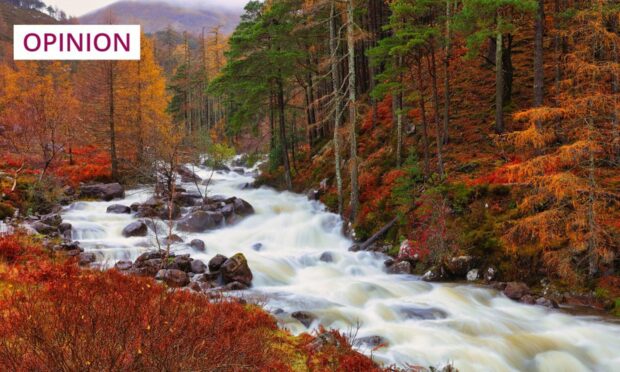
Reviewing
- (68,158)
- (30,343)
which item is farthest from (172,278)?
(68,158)

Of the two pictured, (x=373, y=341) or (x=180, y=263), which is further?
(x=180, y=263)

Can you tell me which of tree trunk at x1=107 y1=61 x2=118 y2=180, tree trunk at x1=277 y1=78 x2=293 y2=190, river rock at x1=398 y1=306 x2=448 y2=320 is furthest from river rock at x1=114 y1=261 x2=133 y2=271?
tree trunk at x1=107 y1=61 x2=118 y2=180

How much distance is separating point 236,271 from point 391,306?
Result: 187 inches

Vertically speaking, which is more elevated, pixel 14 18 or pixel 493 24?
pixel 14 18

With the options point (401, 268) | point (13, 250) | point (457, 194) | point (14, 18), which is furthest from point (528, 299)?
point (14, 18)

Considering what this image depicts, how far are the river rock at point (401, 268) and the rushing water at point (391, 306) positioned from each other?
1.13ft

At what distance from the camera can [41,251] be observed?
10.6 m

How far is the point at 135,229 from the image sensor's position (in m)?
17.7

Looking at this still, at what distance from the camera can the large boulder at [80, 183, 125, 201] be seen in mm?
24375

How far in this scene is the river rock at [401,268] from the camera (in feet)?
45.6

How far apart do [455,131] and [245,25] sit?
15.3 meters

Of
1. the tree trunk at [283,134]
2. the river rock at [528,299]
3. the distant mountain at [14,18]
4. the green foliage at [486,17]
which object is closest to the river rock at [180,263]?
the river rock at [528,299]

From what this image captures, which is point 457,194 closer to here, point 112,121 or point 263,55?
point 263,55

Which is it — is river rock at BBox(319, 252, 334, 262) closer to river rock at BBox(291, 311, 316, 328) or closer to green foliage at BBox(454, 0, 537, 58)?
river rock at BBox(291, 311, 316, 328)
